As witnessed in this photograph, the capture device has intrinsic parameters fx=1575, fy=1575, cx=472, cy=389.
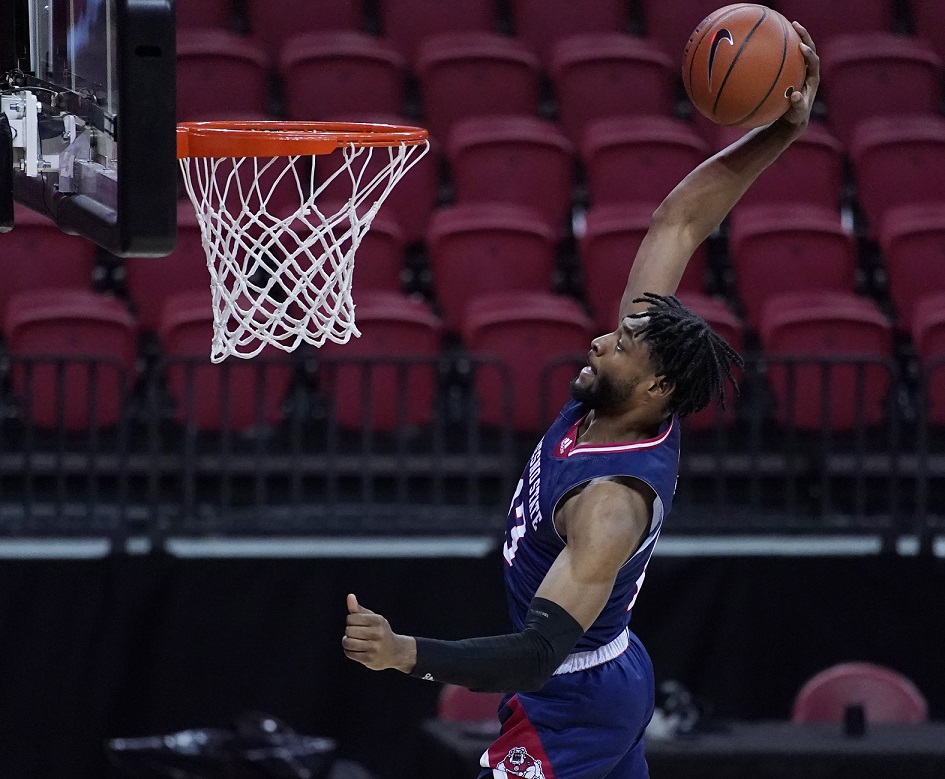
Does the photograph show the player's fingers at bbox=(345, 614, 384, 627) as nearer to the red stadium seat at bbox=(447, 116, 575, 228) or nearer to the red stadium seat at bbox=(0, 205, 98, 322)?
the red stadium seat at bbox=(0, 205, 98, 322)

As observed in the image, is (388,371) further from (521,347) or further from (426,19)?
(426,19)

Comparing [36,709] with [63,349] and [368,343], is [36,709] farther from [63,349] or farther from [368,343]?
[368,343]

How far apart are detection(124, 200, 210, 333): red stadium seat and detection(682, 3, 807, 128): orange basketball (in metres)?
3.77

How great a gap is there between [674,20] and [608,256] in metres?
2.67

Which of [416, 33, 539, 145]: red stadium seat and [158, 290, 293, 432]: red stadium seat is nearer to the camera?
[158, 290, 293, 432]: red stadium seat

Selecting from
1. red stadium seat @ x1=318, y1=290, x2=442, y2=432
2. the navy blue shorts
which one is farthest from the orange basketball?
red stadium seat @ x1=318, y1=290, x2=442, y2=432

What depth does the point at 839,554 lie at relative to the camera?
21.0 feet

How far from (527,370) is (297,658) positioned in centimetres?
170

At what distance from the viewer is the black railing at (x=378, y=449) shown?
645 centimetres

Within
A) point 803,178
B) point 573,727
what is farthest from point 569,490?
point 803,178

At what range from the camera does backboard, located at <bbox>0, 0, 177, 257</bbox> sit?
9.88ft

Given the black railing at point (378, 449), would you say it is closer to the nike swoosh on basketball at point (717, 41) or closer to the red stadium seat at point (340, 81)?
the red stadium seat at point (340, 81)

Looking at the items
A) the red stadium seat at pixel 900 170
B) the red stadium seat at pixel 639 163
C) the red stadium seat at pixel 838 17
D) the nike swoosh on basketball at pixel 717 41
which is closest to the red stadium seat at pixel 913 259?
the red stadium seat at pixel 900 170

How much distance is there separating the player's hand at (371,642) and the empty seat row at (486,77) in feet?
18.5
